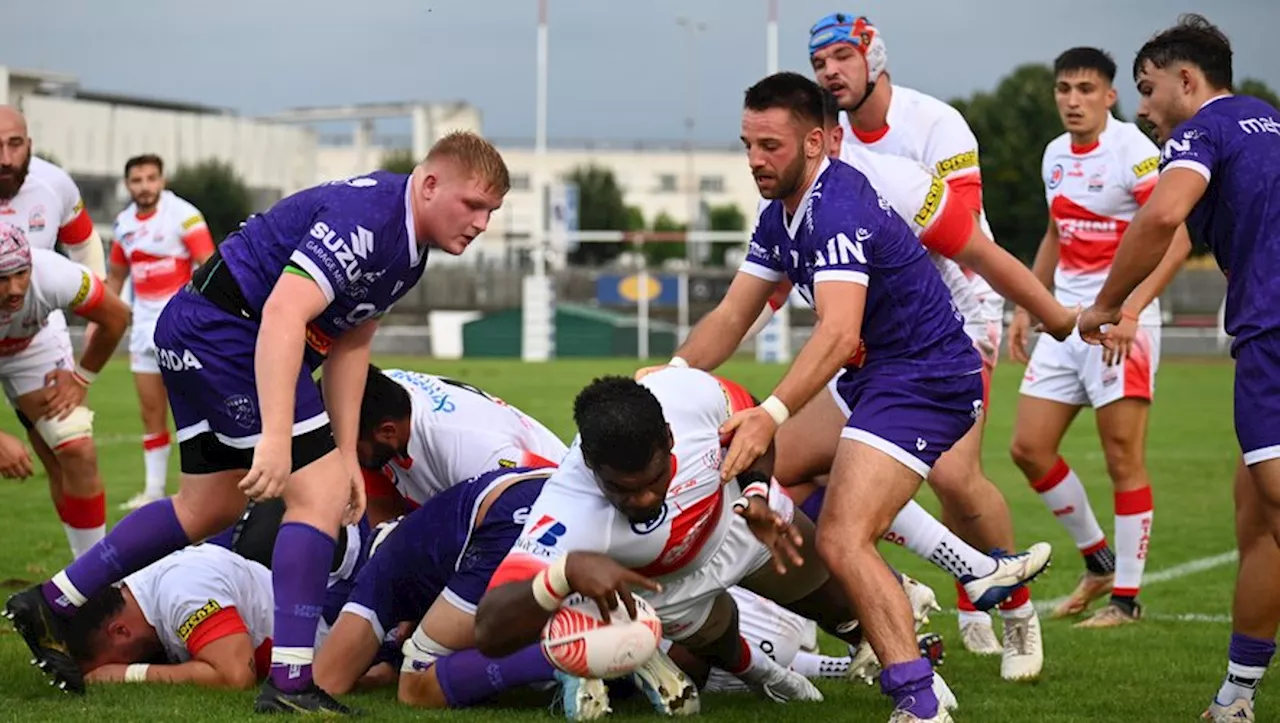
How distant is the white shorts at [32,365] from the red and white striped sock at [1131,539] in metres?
5.79

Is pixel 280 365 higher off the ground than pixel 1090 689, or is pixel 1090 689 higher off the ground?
pixel 280 365

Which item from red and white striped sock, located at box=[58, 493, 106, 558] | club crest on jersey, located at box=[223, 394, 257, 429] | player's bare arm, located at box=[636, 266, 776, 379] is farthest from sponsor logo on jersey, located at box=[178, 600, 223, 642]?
red and white striped sock, located at box=[58, 493, 106, 558]

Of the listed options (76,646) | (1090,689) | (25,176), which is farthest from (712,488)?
(25,176)

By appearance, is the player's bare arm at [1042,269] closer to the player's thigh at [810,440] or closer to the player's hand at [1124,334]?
the player's hand at [1124,334]

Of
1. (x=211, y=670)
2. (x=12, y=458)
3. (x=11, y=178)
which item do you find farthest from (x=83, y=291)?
(x=211, y=670)

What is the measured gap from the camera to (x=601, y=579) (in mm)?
5340

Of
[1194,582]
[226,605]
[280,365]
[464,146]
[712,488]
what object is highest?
[464,146]

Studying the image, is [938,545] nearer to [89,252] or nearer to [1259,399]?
[1259,399]

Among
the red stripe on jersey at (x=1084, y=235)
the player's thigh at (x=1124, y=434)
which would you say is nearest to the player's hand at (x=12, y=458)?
the player's thigh at (x=1124, y=434)

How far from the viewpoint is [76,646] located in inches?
269

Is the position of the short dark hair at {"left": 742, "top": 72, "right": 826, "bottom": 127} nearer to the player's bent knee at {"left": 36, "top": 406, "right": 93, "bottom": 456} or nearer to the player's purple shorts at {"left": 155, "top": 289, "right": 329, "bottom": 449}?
the player's purple shorts at {"left": 155, "top": 289, "right": 329, "bottom": 449}

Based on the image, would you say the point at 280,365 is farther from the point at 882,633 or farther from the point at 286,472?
the point at 882,633

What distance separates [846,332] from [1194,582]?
5.29 meters

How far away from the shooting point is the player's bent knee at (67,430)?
897 centimetres
